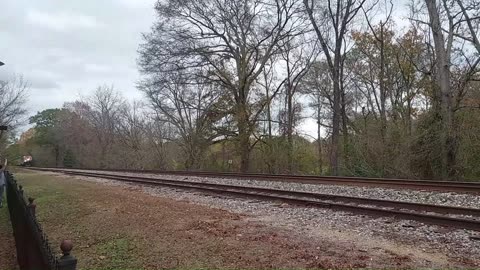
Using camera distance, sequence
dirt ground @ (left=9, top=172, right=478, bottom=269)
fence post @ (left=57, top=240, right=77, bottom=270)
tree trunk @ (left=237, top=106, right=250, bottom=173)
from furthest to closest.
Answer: tree trunk @ (left=237, top=106, right=250, bottom=173)
dirt ground @ (left=9, top=172, right=478, bottom=269)
fence post @ (left=57, top=240, right=77, bottom=270)

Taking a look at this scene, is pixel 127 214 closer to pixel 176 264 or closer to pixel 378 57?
pixel 176 264

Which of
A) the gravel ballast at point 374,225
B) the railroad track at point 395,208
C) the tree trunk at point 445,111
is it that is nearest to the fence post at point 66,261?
the gravel ballast at point 374,225

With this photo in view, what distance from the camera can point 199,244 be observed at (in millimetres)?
7062

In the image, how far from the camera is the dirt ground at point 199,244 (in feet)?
19.3

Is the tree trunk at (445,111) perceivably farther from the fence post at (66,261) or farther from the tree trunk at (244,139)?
the fence post at (66,261)

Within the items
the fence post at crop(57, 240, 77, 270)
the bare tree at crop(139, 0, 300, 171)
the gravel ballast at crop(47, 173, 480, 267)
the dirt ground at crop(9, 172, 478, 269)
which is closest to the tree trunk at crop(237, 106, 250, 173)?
the bare tree at crop(139, 0, 300, 171)

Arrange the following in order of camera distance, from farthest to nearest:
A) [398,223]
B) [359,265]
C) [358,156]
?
[358,156], [398,223], [359,265]

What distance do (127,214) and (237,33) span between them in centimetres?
2507

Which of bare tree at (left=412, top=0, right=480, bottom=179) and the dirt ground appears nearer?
the dirt ground

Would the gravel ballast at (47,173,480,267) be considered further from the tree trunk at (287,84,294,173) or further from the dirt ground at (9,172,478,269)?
the tree trunk at (287,84,294,173)

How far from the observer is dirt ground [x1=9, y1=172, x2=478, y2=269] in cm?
589

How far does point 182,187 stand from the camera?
56.6ft

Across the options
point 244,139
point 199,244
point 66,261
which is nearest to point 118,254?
point 199,244

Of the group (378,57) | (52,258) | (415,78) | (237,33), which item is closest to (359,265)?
(52,258)
